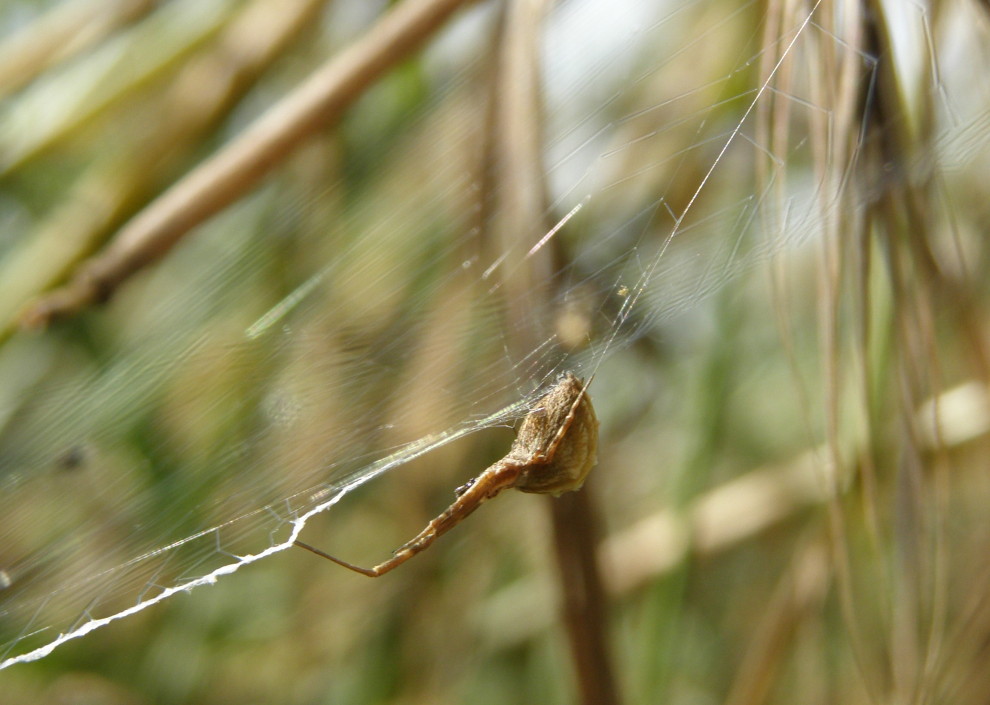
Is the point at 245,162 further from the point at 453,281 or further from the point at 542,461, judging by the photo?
the point at 542,461

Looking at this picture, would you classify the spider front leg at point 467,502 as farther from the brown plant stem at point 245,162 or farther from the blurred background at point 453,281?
the brown plant stem at point 245,162

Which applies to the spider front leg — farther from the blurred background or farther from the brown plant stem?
the brown plant stem

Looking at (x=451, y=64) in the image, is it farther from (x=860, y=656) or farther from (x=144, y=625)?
(x=144, y=625)

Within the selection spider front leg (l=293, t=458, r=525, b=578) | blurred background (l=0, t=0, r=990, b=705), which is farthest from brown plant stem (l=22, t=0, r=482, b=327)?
spider front leg (l=293, t=458, r=525, b=578)

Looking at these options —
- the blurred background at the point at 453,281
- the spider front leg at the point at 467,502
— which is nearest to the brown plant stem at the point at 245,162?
the blurred background at the point at 453,281

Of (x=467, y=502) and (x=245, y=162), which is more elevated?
(x=245, y=162)

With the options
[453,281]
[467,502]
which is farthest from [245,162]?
[467,502]
